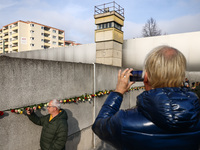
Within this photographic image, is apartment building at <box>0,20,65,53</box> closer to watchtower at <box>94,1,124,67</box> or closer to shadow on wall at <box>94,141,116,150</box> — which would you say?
watchtower at <box>94,1,124,67</box>

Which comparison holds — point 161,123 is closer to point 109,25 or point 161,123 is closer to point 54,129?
point 54,129

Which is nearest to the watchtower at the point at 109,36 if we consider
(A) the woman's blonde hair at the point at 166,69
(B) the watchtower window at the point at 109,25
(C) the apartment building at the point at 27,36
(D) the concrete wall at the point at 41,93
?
(B) the watchtower window at the point at 109,25

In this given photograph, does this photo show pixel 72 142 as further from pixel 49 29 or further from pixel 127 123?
pixel 49 29

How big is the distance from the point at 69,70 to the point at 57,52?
10.9m

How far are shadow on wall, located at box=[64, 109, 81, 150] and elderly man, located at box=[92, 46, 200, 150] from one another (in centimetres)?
306

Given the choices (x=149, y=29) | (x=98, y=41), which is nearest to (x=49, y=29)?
(x=149, y=29)

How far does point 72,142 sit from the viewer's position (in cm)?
404

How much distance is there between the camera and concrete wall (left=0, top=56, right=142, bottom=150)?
2.67 m

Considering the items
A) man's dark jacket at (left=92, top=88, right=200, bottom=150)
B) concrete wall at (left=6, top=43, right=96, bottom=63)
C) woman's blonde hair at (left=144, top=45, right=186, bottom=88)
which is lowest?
man's dark jacket at (left=92, top=88, right=200, bottom=150)

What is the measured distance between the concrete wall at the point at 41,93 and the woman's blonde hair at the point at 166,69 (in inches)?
100

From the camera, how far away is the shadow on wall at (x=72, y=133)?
3.93 metres

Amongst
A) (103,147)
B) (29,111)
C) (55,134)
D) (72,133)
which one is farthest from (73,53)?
(55,134)

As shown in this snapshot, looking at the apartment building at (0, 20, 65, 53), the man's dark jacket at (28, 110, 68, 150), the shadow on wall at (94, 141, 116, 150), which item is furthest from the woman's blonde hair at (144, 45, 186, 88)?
the apartment building at (0, 20, 65, 53)

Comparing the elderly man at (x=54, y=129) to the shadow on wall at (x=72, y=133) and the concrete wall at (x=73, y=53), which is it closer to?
the shadow on wall at (x=72, y=133)
